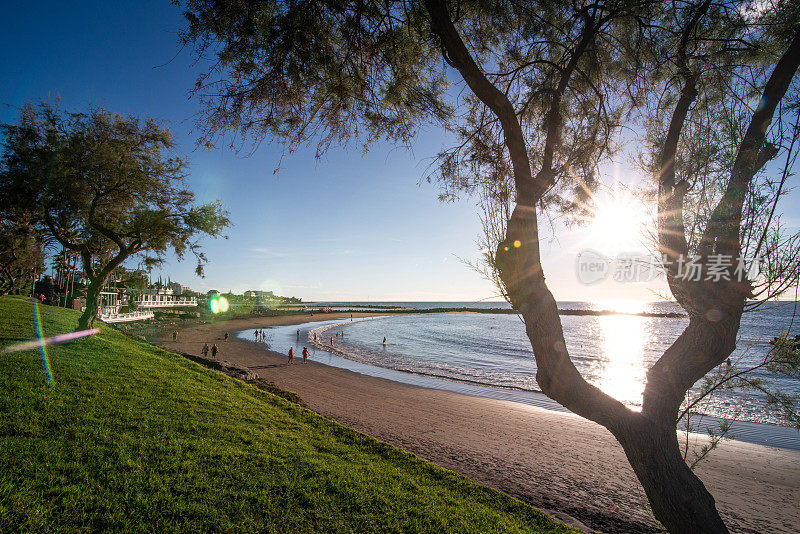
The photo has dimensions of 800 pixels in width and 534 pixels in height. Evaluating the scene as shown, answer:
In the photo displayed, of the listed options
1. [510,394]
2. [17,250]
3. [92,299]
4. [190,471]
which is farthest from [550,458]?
[17,250]

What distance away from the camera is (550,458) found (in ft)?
37.8

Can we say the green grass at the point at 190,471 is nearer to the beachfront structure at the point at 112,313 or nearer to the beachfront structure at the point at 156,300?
the beachfront structure at the point at 112,313

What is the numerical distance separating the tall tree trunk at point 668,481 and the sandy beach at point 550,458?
4.82 m

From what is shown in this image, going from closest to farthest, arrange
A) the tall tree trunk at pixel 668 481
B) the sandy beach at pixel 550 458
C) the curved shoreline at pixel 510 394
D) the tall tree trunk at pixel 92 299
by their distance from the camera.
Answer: the tall tree trunk at pixel 668 481 → the sandy beach at pixel 550 458 → the curved shoreline at pixel 510 394 → the tall tree trunk at pixel 92 299

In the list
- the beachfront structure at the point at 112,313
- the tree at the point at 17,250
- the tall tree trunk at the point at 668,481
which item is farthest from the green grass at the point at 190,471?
the beachfront structure at the point at 112,313

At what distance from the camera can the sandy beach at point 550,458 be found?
849 centimetres

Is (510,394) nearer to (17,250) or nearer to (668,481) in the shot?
(668,481)

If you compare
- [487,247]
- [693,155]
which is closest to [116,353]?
[487,247]

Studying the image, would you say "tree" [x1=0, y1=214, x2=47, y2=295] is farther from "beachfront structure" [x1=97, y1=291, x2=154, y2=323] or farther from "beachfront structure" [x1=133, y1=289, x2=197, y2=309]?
"beachfront structure" [x1=133, y1=289, x2=197, y2=309]

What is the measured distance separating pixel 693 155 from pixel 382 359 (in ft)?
103

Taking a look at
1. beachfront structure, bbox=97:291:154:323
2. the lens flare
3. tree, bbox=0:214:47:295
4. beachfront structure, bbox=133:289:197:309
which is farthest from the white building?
the lens flare

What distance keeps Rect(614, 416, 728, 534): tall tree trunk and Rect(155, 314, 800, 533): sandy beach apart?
4.82m

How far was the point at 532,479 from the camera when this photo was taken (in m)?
9.52

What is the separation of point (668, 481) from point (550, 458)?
9.94 meters
